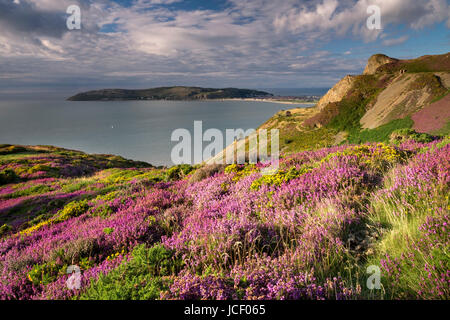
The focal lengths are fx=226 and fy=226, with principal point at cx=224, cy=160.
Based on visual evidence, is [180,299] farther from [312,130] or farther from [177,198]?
[312,130]

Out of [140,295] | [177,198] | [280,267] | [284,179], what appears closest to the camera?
[140,295]

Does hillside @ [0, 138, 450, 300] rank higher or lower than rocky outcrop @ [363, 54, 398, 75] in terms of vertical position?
lower

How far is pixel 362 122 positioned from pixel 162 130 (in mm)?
175778

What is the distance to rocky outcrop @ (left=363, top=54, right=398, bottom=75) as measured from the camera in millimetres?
47812

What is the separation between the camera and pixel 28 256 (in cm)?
502

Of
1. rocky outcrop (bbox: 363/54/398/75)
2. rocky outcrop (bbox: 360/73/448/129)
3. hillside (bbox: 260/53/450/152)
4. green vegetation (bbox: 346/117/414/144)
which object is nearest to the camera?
green vegetation (bbox: 346/117/414/144)

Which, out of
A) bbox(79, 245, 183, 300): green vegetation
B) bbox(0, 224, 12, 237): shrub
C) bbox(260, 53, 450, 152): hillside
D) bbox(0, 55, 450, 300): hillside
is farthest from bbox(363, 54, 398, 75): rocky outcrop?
bbox(0, 224, 12, 237): shrub

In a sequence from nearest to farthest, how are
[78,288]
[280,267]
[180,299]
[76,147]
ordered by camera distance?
1. [180,299]
2. [280,267]
3. [78,288]
4. [76,147]

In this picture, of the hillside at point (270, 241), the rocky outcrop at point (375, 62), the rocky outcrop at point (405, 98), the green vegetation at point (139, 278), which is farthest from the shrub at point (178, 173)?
the rocky outcrop at point (375, 62)

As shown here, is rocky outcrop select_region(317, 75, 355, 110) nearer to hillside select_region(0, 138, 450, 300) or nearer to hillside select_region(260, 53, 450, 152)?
Answer: hillside select_region(260, 53, 450, 152)

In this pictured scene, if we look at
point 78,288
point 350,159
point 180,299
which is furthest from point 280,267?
point 350,159

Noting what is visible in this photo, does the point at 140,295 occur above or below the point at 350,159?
below

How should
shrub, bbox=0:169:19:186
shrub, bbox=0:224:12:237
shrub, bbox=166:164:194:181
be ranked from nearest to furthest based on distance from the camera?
shrub, bbox=0:224:12:237
shrub, bbox=166:164:194:181
shrub, bbox=0:169:19:186

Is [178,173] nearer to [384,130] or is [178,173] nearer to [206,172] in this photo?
[206,172]
